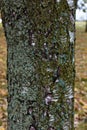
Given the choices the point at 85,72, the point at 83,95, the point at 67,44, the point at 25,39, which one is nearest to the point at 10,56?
the point at 25,39

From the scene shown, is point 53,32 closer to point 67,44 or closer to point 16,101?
point 67,44

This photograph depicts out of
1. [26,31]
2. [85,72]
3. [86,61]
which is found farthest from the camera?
[86,61]

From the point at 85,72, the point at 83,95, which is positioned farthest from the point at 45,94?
the point at 85,72

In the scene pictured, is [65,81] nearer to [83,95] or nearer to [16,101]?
[16,101]

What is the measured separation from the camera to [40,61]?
2.46m

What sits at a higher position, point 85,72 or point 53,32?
point 53,32

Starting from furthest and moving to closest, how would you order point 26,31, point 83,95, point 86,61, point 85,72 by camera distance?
1. point 86,61
2. point 85,72
3. point 83,95
4. point 26,31

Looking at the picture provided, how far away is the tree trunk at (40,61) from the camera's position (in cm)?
242

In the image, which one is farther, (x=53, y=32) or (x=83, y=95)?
(x=83, y=95)

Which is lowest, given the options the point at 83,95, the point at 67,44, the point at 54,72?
the point at 83,95

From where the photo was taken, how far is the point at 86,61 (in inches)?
477

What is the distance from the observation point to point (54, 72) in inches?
97.7

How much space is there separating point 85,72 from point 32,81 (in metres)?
7.41

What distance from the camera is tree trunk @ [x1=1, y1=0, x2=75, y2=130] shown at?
2420mm
